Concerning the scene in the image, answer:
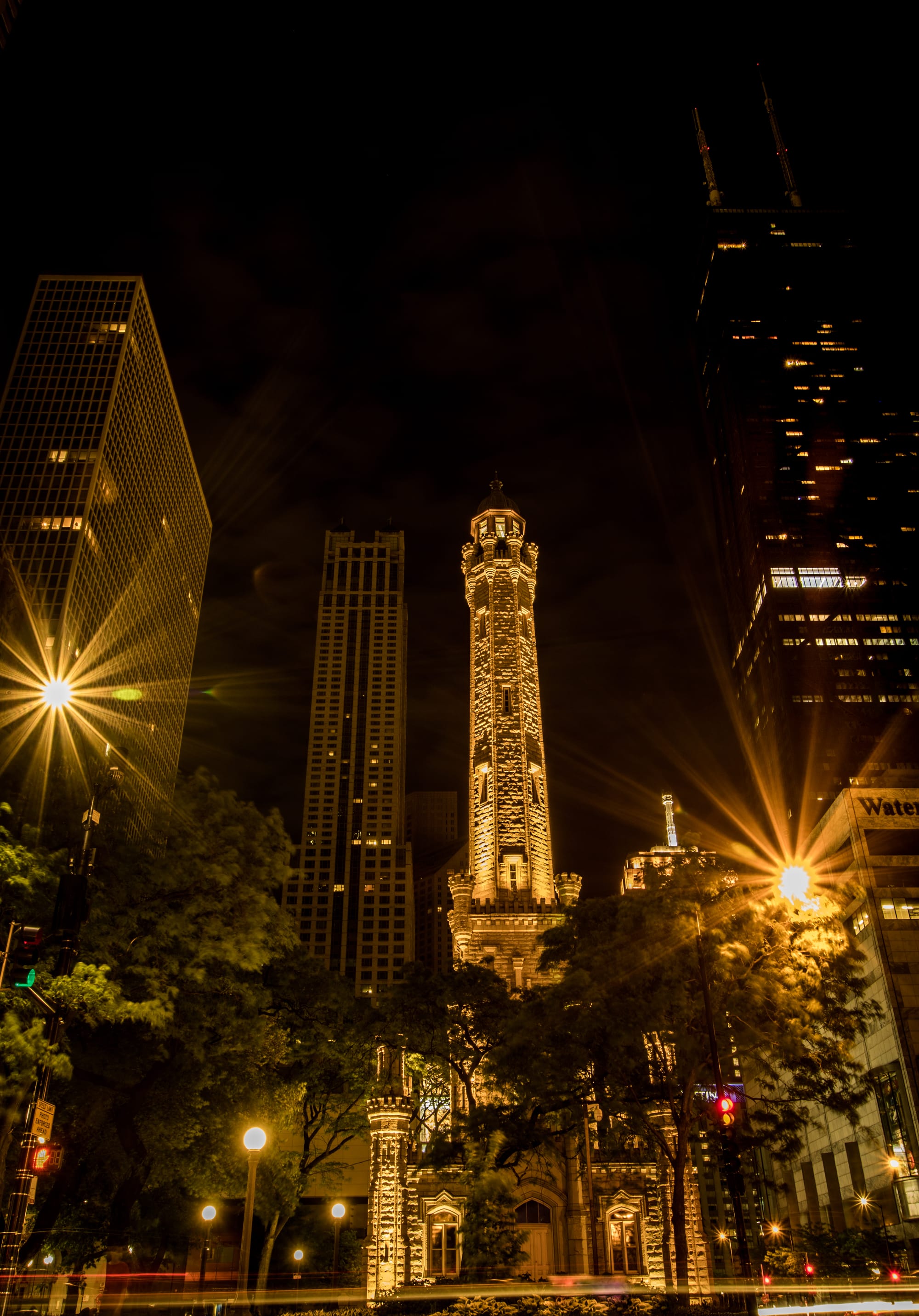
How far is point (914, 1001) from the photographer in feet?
225

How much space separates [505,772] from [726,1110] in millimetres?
46141

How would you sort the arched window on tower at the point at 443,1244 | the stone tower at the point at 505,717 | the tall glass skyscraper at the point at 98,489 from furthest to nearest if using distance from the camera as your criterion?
1. the tall glass skyscraper at the point at 98,489
2. the stone tower at the point at 505,717
3. the arched window on tower at the point at 443,1244

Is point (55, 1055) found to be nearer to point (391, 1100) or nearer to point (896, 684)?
point (391, 1100)

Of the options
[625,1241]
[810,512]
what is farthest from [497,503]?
[810,512]

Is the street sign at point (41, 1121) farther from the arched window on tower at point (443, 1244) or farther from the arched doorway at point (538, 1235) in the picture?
the arched doorway at point (538, 1235)

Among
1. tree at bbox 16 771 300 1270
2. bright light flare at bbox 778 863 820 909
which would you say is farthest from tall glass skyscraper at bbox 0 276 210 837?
bright light flare at bbox 778 863 820 909

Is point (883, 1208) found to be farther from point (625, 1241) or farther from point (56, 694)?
point (56, 694)

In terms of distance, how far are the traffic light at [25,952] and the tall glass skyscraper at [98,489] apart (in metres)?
69.9

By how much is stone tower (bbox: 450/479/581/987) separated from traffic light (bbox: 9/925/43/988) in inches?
1682

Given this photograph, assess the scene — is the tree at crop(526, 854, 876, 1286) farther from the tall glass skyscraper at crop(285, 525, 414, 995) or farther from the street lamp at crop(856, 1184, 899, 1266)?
the tall glass skyscraper at crop(285, 525, 414, 995)

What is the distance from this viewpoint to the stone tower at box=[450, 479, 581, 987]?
63.2m

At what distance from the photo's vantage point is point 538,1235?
161ft

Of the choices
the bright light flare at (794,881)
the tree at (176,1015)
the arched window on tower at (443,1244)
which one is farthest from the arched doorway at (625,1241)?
the bright light flare at (794,881)

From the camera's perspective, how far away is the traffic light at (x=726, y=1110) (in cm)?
2317
